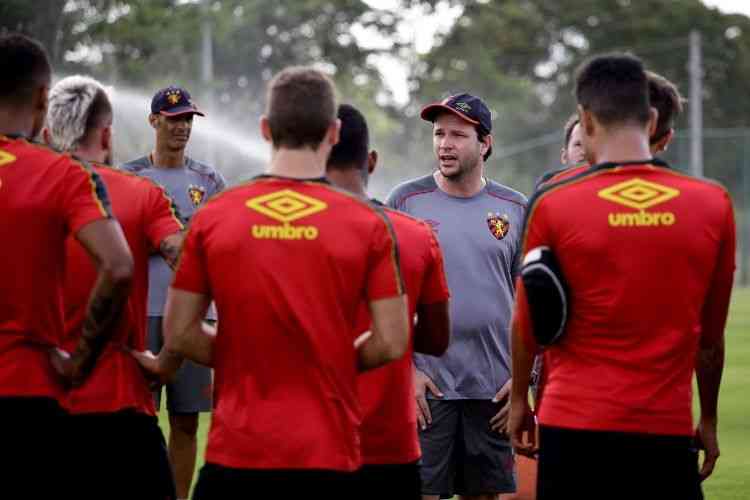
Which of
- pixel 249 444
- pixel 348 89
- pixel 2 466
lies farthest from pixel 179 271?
pixel 348 89

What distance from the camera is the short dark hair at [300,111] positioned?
4953 mm

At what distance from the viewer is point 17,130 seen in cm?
528

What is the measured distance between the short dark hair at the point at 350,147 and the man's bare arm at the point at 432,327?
24.7 inches

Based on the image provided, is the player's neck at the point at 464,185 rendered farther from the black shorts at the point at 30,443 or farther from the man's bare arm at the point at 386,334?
the black shorts at the point at 30,443

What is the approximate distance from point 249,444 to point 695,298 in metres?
1.69

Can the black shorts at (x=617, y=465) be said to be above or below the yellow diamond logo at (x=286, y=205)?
below

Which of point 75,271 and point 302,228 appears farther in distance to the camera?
point 75,271

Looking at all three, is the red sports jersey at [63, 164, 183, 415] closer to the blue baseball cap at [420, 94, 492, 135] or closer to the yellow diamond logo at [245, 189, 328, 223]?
the yellow diamond logo at [245, 189, 328, 223]

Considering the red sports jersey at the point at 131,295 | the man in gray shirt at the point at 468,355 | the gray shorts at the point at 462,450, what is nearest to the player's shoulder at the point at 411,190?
the man in gray shirt at the point at 468,355

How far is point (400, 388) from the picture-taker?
5.71 metres

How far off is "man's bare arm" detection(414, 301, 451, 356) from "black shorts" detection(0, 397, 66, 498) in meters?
1.42

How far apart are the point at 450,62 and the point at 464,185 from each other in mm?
53818

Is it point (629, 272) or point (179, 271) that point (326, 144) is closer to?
point (179, 271)

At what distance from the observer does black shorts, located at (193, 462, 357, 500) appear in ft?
15.9
